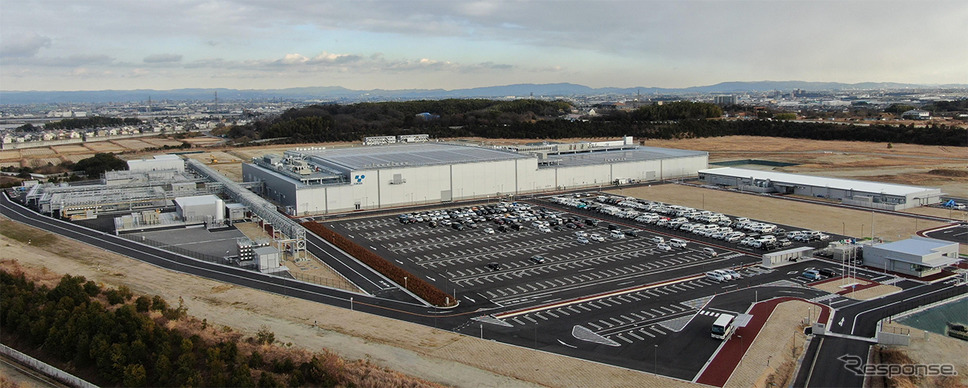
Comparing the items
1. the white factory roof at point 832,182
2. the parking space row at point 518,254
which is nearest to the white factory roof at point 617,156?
the white factory roof at point 832,182

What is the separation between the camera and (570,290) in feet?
79.9

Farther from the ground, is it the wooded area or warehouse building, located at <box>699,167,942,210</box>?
warehouse building, located at <box>699,167,942,210</box>

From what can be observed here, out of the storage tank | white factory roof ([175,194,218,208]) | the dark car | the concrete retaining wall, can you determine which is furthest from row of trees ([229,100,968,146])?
the concrete retaining wall

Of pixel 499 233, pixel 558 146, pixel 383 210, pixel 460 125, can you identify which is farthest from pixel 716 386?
pixel 460 125

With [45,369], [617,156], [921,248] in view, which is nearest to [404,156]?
[617,156]

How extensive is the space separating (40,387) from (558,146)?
1803 inches

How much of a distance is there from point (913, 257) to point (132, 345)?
93.4 ft

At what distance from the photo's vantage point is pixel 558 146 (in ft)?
190

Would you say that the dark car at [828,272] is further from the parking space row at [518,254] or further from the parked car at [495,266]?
the parked car at [495,266]

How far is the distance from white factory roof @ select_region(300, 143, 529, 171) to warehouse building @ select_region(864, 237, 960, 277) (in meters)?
26.6

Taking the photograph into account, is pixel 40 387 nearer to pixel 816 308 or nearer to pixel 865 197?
pixel 816 308

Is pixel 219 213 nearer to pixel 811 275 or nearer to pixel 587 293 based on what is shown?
pixel 587 293

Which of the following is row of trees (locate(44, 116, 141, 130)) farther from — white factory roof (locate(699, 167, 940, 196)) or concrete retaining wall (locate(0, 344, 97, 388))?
concrete retaining wall (locate(0, 344, 97, 388))

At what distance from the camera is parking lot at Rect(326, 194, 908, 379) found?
768 inches
